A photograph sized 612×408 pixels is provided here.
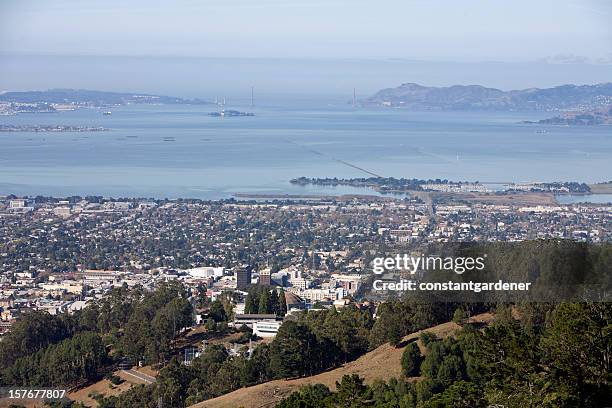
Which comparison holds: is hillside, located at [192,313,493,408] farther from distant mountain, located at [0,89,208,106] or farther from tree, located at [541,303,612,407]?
distant mountain, located at [0,89,208,106]

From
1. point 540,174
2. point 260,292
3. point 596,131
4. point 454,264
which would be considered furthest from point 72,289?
point 596,131

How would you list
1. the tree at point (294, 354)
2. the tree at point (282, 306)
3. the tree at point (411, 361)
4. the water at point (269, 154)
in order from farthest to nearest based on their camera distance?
1. the water at point (269, 154)
2. the tree at point (282, 306)
3. the tree at point (294, 354)
4. the tree at point (411, 361)

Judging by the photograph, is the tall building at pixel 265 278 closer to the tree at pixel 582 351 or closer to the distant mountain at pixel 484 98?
the tree at pixel 582 351

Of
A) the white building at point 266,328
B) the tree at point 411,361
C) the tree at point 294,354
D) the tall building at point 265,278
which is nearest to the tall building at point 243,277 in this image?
the tall building at point 265,278

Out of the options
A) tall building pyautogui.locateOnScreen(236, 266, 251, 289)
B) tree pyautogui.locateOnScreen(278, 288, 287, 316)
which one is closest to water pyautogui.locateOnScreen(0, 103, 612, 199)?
tall building pyautogui.locateOnScreen(236, 266, 251, 289)

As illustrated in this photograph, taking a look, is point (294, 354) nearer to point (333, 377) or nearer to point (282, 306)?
point (333, 377)

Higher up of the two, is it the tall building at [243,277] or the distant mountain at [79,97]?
the distant mountain at [79,97]

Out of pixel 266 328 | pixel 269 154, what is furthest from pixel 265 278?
pixel 269 154
